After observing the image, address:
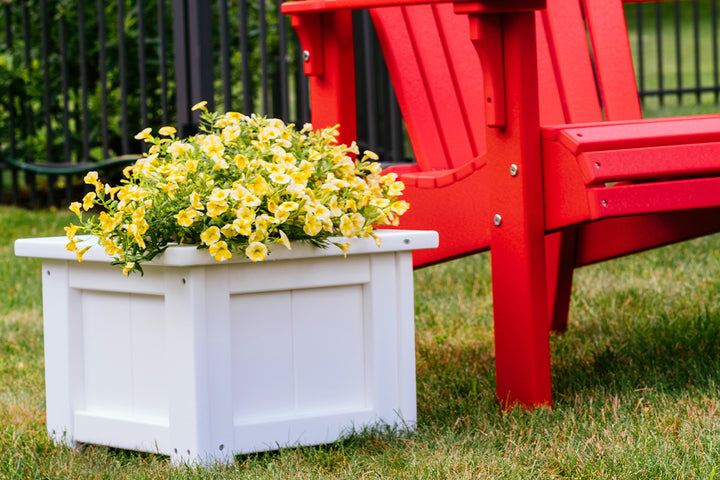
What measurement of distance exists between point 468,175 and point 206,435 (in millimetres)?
812

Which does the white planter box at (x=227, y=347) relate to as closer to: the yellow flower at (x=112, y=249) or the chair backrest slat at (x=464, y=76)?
the yellow flower at (x=112, y=249)

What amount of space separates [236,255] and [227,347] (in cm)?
16

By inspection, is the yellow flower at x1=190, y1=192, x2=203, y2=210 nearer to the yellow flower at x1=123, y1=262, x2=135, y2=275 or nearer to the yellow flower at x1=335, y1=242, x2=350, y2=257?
the yellow flower at x1=123, y1=262, x2=135, y2=275

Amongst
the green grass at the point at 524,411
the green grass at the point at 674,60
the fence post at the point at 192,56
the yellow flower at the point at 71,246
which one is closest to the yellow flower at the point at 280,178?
the yellow flower at the point at 71,246

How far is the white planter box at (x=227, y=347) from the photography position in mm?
1653

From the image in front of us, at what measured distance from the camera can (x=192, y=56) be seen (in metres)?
3.88

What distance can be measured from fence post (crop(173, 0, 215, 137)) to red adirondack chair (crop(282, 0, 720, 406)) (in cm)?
147

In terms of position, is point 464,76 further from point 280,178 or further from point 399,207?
point 280,178

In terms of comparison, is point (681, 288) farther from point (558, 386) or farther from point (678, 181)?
point (678, 181)

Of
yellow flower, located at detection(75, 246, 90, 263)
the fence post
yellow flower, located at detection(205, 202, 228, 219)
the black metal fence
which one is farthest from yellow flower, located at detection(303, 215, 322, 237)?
the black metal fence

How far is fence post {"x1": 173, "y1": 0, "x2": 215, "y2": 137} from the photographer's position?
3854 millimetres

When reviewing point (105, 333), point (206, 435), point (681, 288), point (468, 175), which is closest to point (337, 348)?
point (206, 435)

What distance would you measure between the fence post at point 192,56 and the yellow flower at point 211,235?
89.8 inches

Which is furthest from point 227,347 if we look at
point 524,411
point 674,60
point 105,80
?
point 674,60
